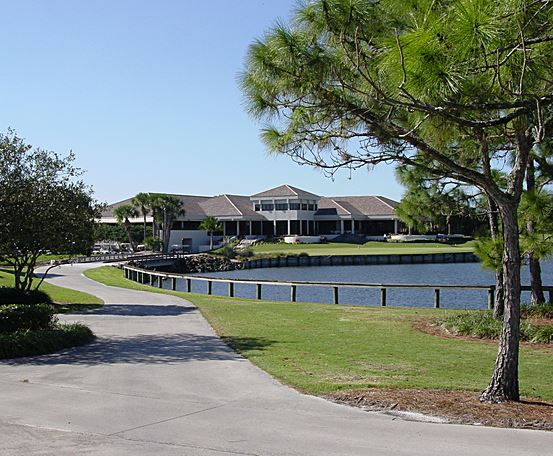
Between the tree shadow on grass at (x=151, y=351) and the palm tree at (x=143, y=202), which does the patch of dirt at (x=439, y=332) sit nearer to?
the tree shadow on grass at (x=151, y=351)

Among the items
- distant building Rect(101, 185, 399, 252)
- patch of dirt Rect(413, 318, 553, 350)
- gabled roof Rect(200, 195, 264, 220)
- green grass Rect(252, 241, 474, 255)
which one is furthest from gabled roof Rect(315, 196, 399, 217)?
patch of dirt Rect(413, 318, 553, 350)

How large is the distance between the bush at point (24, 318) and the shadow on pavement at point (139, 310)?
5.81 metres

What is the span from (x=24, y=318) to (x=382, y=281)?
121 feet

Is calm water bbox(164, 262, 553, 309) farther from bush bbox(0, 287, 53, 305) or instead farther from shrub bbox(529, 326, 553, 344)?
bush bbox(0, 287, 53, 305)

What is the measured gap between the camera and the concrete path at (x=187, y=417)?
7.21 meters

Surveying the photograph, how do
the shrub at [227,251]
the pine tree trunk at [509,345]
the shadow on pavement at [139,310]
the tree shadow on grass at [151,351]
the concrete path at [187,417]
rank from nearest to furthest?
the concrete path at [187,417] < the pine tree trunk at [509,345] < the tree shadow on grass at [151,351] < the shadow on pavement at [139,310] < the shrub at [227,251]

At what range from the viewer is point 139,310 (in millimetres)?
22453

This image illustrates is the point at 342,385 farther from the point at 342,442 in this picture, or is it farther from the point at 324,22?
the point at 324,22

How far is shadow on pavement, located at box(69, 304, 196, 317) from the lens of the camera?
21203mm

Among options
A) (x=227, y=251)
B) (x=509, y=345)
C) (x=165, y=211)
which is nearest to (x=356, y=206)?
(x=227, y=251)

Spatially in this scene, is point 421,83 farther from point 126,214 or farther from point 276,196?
point 276,196

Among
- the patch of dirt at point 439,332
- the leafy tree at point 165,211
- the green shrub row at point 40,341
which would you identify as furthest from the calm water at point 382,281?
the leafy tree at point 165,211

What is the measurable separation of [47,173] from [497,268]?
1213 centimetres

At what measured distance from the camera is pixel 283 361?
493 inches
